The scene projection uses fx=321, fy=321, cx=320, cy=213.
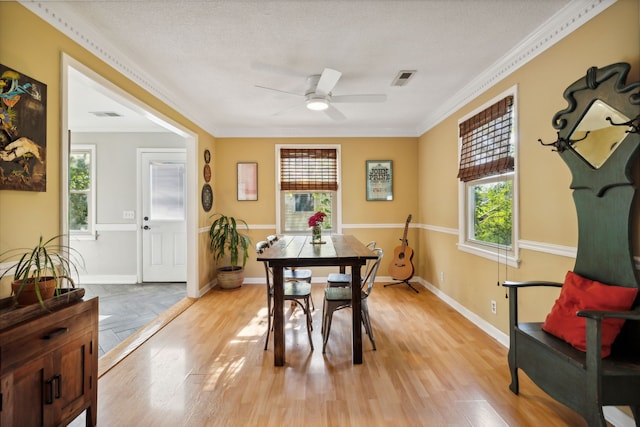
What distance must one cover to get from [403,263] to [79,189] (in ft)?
17.2

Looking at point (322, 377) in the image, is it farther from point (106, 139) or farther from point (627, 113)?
point (106, 139)

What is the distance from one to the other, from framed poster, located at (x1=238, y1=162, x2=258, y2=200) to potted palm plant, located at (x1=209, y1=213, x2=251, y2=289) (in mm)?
458

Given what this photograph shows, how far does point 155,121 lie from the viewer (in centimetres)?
343

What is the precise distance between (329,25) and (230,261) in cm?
385

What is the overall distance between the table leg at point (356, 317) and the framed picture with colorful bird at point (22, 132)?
211 centimetres

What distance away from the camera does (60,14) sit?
6.61 ft

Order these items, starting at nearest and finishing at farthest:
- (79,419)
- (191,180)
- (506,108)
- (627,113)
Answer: (627,113)
(79,419)
(506,108)
(191,180)

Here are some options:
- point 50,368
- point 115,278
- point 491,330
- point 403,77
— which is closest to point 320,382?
point 50,368

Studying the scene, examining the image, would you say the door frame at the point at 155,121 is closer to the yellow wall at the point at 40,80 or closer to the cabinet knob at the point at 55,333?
A: the yellow wall at the point at 40,80

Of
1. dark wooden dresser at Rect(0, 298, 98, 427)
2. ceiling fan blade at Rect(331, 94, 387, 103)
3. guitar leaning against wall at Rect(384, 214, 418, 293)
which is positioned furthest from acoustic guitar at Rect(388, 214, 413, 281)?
dark wooden dresser at Rect(0, 298, 98, 427)

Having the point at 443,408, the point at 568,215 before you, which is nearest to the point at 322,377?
the point at 443,408

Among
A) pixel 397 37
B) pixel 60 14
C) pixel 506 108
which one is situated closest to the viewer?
pixel 60 14

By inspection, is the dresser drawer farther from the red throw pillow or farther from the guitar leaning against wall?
the guitar leaning against wall

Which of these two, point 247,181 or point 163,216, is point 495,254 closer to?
point 247,181
